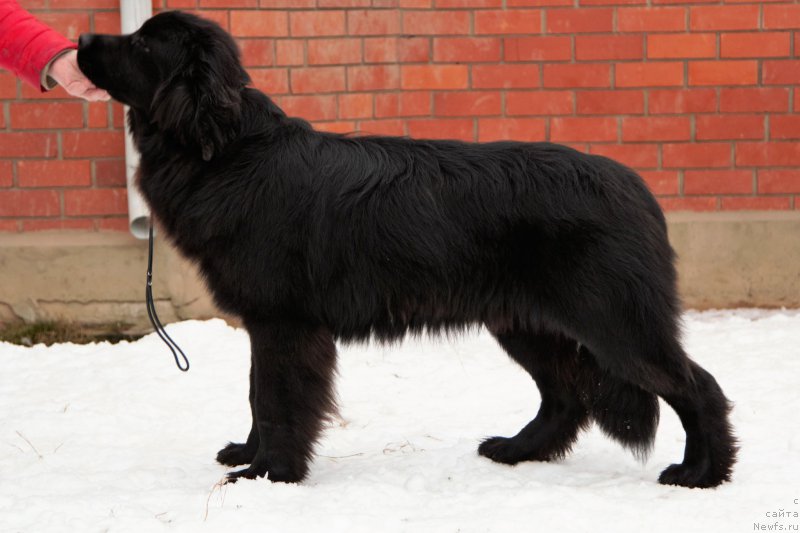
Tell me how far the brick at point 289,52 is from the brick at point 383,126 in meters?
0.54

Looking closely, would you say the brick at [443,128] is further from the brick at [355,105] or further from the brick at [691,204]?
the brick at [691,204]

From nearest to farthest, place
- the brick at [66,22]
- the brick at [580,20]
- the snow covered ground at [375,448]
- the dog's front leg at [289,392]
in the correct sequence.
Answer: the snow covered ground at [375,448], the dog's front leg at [289,392], the brick at [66,22], the brick at [580,20]

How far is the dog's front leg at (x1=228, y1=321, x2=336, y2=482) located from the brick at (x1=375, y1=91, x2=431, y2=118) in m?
2.59

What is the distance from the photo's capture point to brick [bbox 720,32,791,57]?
588cm

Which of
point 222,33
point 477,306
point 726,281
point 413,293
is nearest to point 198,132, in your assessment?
point 222,33

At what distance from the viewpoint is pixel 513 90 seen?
589cm

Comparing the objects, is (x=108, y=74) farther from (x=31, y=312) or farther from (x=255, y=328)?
(x=31, y=312)

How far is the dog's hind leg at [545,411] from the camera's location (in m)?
3.76

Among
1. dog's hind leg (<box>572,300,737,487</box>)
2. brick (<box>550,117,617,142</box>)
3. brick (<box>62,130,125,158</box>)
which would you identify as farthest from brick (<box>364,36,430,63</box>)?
dog's hind leg (<box>572,300,737,487</box>)

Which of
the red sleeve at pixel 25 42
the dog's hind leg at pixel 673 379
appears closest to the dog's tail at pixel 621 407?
the dog's hind leg at pixel 673 379

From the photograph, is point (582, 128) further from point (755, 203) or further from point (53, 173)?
point (53, 173)

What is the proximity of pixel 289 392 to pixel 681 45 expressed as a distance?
12.2 feet

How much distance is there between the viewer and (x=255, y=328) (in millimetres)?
3484

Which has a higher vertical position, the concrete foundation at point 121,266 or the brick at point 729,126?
the brick at point 729,126
